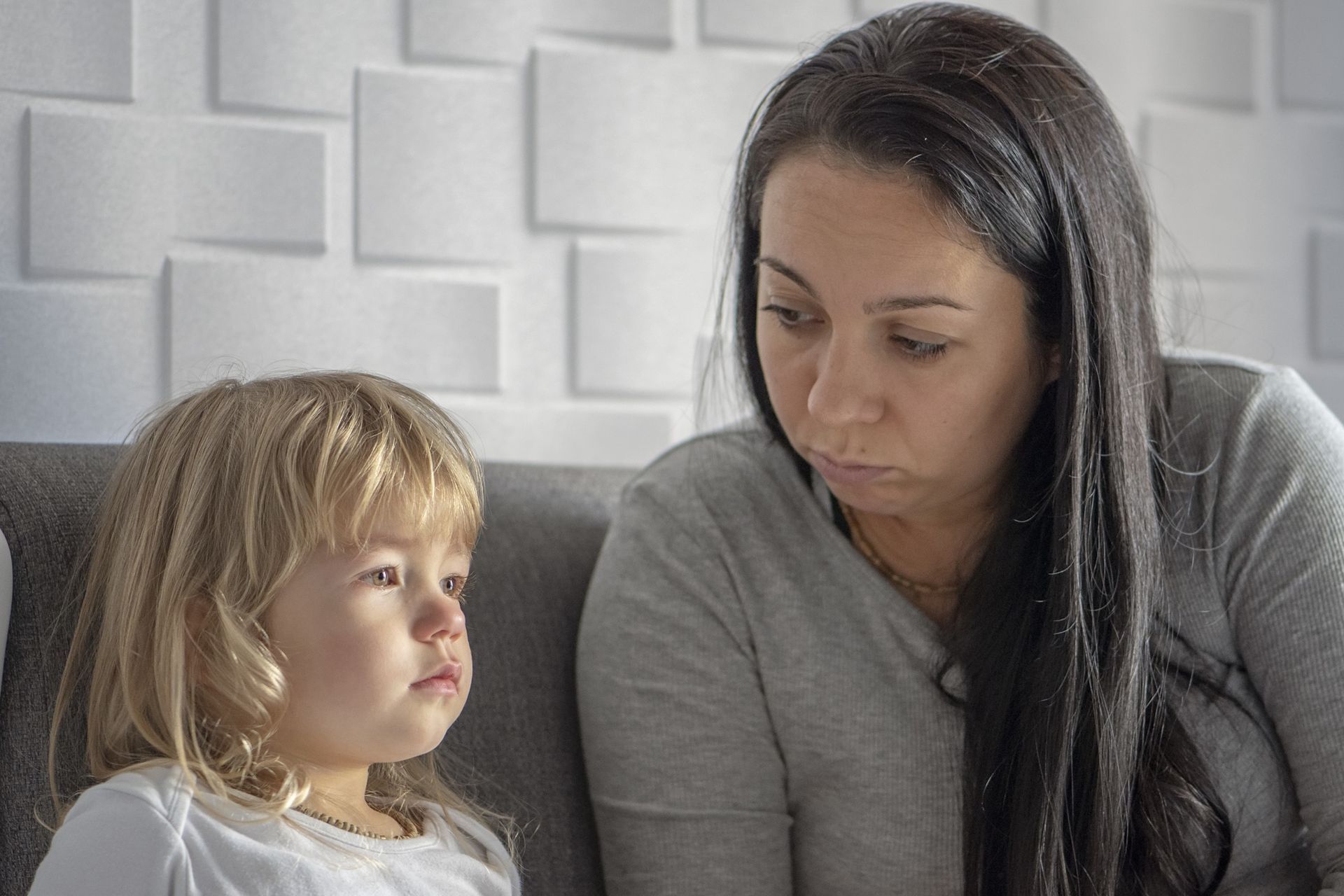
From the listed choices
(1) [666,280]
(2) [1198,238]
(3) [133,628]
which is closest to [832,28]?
(1) [666,280]

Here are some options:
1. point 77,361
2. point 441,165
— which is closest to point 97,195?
point 77,361

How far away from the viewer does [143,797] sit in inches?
36.6

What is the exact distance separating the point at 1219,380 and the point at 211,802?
3.26 ft

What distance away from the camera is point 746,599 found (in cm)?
133

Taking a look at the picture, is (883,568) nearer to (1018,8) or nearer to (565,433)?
(565,433)

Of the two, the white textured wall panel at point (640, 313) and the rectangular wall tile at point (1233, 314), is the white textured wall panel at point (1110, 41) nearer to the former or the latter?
the rectangular wall tile at point (1233, 314)

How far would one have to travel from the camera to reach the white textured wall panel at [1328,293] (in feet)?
6.57

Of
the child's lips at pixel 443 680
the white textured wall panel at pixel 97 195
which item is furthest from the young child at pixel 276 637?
the white textured wall panel at pixel 97 195

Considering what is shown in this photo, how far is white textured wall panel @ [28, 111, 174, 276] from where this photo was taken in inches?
52.9

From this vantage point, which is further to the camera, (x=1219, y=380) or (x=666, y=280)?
(x=666, y=280)

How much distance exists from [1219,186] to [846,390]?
1096 millimetres

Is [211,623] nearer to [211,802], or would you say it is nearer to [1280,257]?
[211,802]

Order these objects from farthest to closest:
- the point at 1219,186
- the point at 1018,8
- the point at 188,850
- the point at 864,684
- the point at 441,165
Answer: the point at 1219,186
the point at 1018,8
the point at 441,165
the point at 864,684
the point at 188,850

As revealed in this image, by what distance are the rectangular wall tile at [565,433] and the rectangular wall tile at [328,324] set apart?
0.04 m
